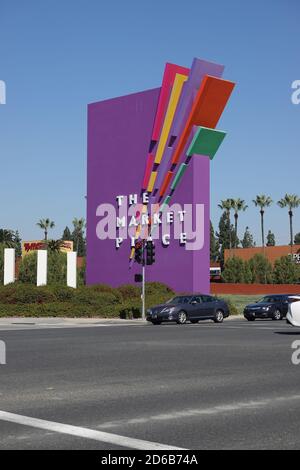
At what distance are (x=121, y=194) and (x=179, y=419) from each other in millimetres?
38526

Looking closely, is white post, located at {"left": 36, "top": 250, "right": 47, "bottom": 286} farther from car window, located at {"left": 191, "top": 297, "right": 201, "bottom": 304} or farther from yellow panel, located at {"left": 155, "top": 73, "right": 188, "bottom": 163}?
car window, located at {"left": 191, "top": 297, "right": 201, "bottom": 304}

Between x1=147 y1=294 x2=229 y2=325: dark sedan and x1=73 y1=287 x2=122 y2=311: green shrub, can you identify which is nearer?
x1=147 y1=294 x2=229 y2=325: dark sedan

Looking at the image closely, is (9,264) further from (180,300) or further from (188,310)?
(188,310)

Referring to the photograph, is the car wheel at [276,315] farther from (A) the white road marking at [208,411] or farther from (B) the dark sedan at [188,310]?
(A) the white road marking at [208,411]

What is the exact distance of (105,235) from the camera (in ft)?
156

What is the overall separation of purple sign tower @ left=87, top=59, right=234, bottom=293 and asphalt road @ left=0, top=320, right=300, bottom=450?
80.5 ft

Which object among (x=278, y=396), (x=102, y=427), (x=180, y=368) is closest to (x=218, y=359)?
(x=180, y=368)

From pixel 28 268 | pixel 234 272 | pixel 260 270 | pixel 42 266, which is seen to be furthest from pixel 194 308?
pixel 260 270

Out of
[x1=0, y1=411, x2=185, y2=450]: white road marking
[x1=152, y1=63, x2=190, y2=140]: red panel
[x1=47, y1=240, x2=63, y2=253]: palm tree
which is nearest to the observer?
[x1=0, y1=411, x2=185, y2=450]: white road marking

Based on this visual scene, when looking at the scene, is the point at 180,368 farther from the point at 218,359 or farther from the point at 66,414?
the point at 66,414

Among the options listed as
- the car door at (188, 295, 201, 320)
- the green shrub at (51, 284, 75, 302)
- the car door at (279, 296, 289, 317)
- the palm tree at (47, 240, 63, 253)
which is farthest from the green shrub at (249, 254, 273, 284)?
the car door at (188, 295, 201, 320)

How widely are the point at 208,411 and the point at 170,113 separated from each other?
1429 inches

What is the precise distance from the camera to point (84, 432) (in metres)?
7.64

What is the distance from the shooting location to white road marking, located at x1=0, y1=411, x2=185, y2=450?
22.9 feet
